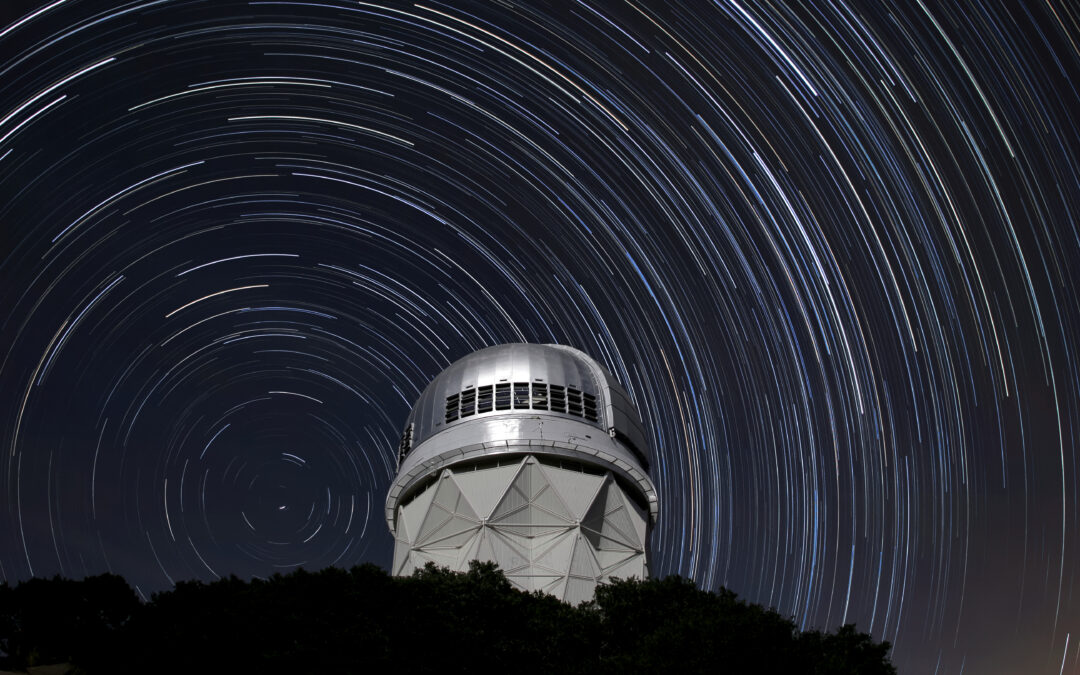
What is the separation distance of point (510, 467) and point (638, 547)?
18.6 feet

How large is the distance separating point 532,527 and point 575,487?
2233 millimetres

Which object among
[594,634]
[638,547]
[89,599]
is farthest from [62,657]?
[638,547]

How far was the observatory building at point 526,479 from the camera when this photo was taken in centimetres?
2920

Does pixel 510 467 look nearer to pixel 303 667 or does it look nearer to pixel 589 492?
pixel 589 492

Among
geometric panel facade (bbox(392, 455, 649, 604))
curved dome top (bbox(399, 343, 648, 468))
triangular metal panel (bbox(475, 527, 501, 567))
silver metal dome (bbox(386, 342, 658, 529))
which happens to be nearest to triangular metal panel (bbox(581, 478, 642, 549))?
geometric panel facade (bbox(392, 455, 649, 604))

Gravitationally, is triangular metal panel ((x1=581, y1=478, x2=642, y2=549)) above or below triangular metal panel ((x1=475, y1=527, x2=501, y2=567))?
above

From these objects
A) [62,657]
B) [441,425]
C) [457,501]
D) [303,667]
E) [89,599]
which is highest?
[441,425]

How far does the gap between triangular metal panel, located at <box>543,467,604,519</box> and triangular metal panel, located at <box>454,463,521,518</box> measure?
1.45 m

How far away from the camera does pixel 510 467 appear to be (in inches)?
1201

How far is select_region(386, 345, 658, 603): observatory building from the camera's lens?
2920cm

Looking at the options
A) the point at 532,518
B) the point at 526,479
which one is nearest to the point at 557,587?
the point at 532,518

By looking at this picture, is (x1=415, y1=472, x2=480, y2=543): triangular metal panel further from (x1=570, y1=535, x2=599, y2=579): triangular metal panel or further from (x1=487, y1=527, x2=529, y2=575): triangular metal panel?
(x1=570, y1=535, x2=599, y2=579): triangular metal panel

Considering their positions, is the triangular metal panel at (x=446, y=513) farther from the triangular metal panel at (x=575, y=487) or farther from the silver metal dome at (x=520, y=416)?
the triangular metal panel at (x=575, y=487)

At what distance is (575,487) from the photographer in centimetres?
3056
